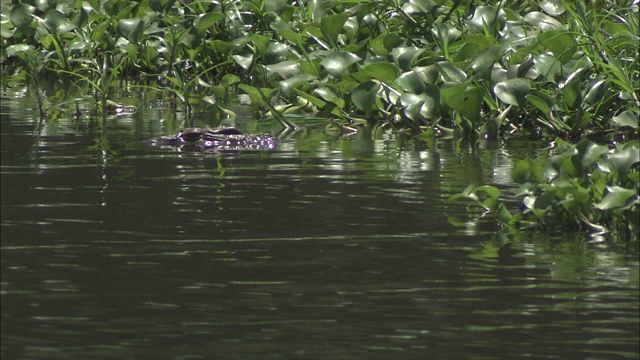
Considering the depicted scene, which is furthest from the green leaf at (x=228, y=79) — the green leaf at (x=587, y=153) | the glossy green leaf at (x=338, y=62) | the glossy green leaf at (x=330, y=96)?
the green leaf at (x=587, y=153)

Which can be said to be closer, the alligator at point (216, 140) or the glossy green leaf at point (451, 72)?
the alligator at point (216, 140)

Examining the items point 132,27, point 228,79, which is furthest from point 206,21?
point 228,79

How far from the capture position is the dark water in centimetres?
373

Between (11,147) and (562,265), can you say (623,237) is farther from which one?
(11,147)

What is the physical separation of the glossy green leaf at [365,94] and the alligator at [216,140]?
20.7 inches

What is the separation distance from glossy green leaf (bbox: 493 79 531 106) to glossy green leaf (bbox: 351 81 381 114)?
624 mm

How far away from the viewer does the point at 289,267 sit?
4.50 metres

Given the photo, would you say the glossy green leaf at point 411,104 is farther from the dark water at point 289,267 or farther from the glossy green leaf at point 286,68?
the glossy green leaf at point 286,68

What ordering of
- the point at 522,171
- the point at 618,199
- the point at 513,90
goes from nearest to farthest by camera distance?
1. the point at 618,199
2. the point at 522,171
3. the point at 513,90

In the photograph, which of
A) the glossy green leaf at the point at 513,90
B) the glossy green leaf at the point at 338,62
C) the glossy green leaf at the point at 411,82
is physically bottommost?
the glossy green leaf at the point at 513,90

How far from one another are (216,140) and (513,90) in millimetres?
1430

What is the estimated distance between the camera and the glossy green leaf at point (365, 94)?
298 inches

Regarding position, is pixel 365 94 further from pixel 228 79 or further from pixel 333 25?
pixel 228 79

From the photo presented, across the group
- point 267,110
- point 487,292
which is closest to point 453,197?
point 487,292
